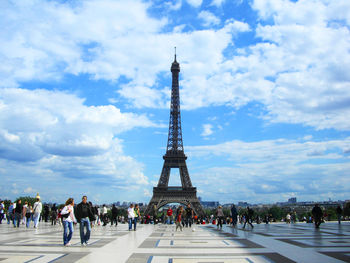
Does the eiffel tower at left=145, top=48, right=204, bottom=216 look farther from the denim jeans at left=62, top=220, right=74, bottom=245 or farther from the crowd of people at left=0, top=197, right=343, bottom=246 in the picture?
the denim jeans at left=62, top=220, right=74, bottom=245

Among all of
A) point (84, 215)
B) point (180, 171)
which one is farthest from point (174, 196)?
point (84, 215)

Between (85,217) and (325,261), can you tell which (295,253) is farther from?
(85,217)

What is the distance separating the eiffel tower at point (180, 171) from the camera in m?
88.4

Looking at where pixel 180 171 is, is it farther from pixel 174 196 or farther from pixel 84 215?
pixel 84 215

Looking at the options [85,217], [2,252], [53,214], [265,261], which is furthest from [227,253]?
[53,214]

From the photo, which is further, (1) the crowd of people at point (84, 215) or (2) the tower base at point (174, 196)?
(2) the tower base at point (174, 196)

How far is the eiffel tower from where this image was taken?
8838 centimetres

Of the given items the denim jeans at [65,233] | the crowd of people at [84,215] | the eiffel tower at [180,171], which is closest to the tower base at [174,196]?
the eiffel tower at [180,171]

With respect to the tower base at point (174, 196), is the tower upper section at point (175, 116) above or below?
above

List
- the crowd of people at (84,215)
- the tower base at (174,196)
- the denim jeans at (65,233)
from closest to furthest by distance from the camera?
the denim jeans at (65,233) < the crowd of people at (84,215) < the tower base at (174,196)

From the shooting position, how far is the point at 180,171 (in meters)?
92.2

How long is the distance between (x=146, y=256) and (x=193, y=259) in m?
1.56

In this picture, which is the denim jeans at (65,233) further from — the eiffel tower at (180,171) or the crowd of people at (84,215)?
the eiffel tower at (180,171)

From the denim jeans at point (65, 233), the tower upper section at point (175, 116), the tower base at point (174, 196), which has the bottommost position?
the denim jeans at point (65, 233)
